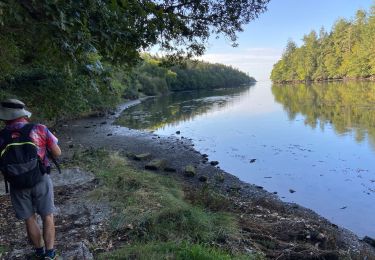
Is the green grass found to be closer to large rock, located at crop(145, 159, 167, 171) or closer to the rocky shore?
the rocky shore

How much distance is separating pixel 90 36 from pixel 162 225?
3.57m

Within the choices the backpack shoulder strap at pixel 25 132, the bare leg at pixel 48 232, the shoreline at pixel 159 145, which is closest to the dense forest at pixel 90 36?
the backpack shoulder strap at pixel 25 132

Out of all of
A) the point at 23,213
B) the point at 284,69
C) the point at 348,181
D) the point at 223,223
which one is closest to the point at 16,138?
the point at 23,213

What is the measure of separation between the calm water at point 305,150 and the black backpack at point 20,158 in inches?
391

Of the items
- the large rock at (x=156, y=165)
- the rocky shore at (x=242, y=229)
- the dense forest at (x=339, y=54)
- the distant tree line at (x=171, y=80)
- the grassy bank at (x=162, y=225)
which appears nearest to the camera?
the grassy bank at (x=162, y=225)

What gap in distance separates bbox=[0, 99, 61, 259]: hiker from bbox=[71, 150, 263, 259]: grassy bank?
0.87 meters

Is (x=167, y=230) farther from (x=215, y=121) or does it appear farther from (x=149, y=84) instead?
(x=149, y=84)

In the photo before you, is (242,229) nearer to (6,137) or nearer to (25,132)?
(25,132)

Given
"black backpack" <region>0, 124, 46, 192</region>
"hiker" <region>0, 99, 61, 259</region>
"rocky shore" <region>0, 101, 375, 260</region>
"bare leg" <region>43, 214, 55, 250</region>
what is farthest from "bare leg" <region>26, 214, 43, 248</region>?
"black backpack" <region>0, 124, 46, 192</region>

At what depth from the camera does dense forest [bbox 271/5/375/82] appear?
91.8 metres

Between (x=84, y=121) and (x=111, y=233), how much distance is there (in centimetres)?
3304

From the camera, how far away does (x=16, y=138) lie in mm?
4309

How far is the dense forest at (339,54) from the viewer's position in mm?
91812

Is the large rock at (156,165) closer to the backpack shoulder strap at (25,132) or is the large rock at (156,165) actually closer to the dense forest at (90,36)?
the dense forest at (90,36)
